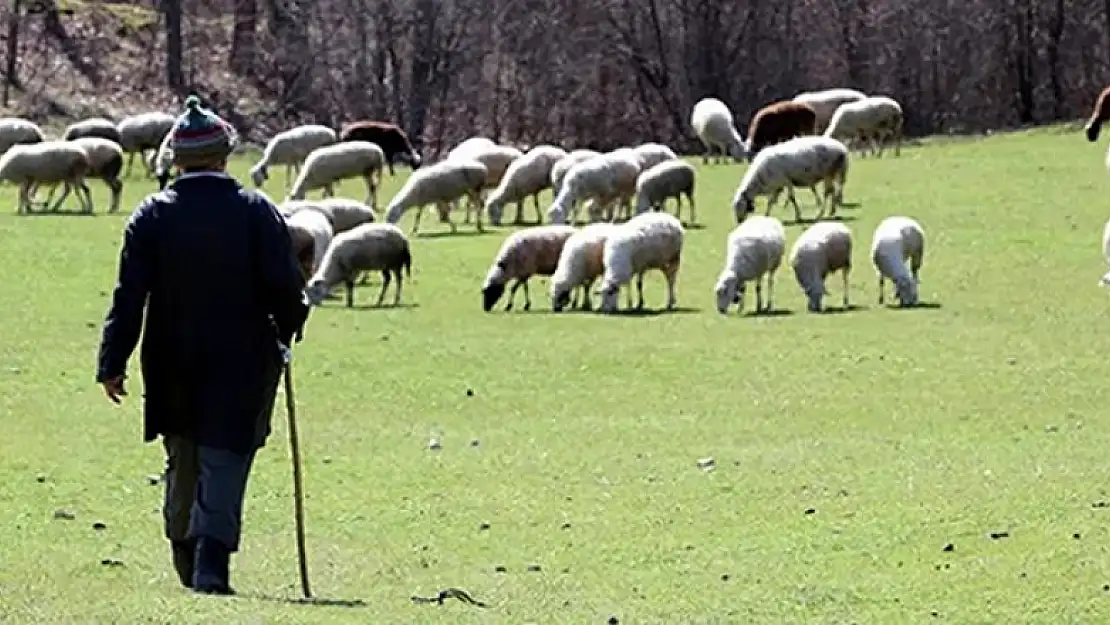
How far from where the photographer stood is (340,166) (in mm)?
34344

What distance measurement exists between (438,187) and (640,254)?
25.9ft

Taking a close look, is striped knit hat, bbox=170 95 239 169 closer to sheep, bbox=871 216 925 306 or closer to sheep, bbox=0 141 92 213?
sheep, bbox=871 216 925 306

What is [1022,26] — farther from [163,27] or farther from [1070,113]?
[163,27]

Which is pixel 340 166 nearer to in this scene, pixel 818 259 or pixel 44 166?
pixel 44 166

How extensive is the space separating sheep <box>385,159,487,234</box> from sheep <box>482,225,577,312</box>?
595cm

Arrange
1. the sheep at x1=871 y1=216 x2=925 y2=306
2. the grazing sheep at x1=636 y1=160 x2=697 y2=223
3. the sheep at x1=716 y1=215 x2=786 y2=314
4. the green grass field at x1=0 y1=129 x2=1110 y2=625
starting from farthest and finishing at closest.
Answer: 1. the grazing sheep at x1=636 y1=160 x2=697 y2=223
2. the sheep at x1=871 y1=216 x2=925 y2=306
3. the sheep at x1=716 y1=215 x2=786 y2=314
4. the green grass field at x1=0 y1=129 x2=1110 y2=625

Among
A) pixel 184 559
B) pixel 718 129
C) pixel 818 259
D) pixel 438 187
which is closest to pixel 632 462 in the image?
pixel 184 559

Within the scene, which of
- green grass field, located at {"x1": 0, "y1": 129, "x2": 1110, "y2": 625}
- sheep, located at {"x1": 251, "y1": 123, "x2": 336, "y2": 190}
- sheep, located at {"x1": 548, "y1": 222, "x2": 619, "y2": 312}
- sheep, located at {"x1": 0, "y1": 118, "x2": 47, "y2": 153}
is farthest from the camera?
sheep, located at {"x1": 0, "y1": 118, "x2": 47, "y2": 153}

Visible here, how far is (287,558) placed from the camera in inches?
424

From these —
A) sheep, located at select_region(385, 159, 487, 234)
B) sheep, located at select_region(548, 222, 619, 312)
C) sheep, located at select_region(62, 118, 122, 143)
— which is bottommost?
sheep, located at select_region(548, 222, 619, 312)

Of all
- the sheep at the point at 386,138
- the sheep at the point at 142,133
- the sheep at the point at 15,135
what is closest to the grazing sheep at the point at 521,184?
the sheep at the point at 386,138

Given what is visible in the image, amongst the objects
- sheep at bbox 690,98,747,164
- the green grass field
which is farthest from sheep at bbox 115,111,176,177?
the green grass field

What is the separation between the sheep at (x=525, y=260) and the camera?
24000mm

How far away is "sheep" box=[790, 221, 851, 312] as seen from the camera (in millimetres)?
22734
